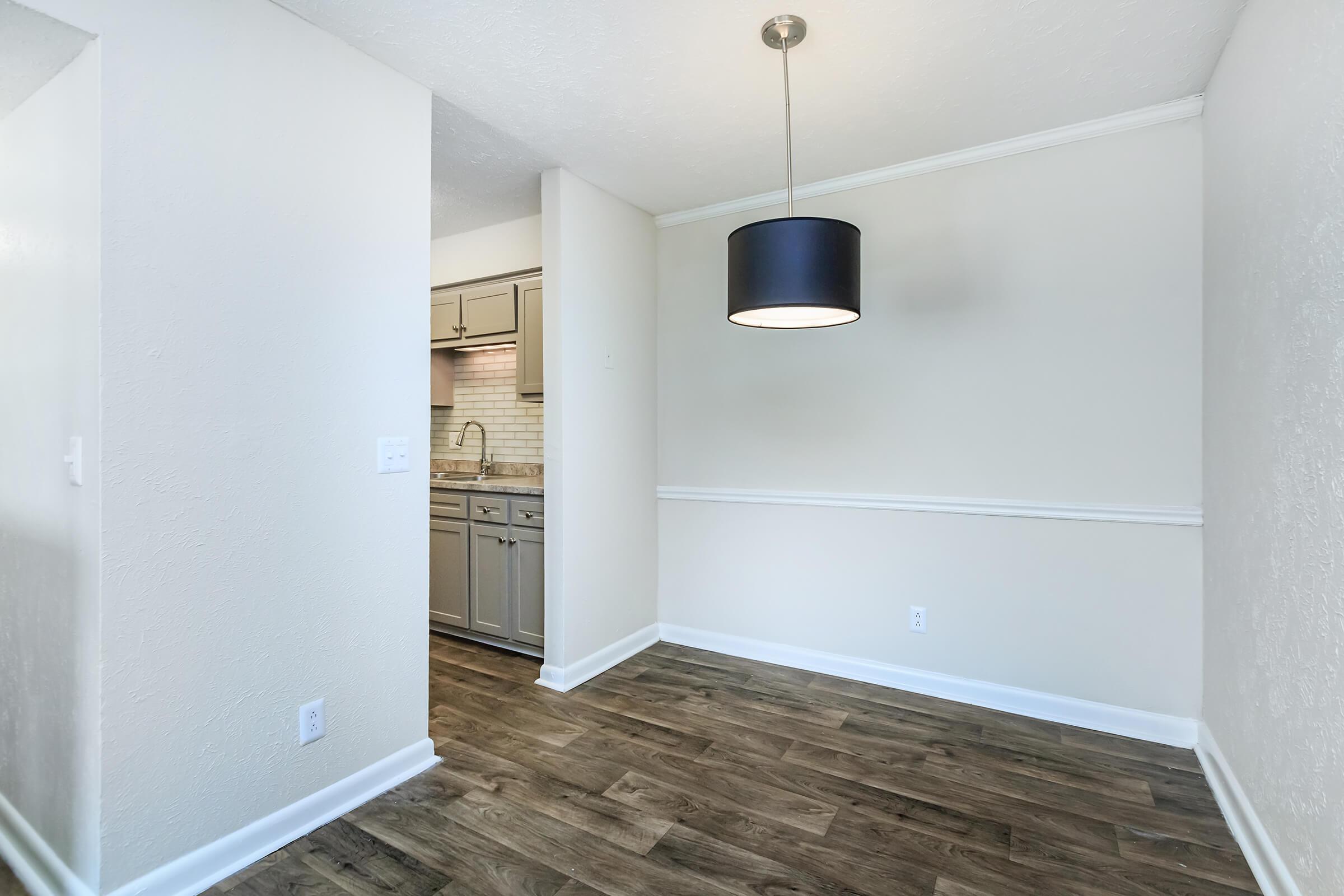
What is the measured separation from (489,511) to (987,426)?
269cm

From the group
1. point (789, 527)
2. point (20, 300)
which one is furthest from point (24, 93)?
point (789, 527)

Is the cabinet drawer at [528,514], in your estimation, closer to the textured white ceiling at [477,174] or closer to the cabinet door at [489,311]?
the cabinet door at [489,311]

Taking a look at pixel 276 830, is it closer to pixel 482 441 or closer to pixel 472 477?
pixel 472 477

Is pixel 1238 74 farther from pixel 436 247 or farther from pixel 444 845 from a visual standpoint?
pixel 436 247

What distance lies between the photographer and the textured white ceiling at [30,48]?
153 cm

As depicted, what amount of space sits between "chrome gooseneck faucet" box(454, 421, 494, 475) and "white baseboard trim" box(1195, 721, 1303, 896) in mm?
4147

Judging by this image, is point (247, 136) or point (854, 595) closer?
point (247, 136)

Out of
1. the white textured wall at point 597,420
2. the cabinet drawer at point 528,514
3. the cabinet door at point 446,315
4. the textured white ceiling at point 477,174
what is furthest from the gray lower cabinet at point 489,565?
the textured white ceiling at point 477,174

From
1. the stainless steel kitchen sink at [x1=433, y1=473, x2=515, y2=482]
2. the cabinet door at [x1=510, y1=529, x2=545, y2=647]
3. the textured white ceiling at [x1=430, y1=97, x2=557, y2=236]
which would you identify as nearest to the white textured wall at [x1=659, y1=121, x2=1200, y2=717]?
the cabinet door at [x1=510, y1=529, x2=545, y2=647]

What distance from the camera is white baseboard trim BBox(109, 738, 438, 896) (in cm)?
174

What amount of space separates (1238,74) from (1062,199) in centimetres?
77

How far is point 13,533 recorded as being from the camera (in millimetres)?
1968

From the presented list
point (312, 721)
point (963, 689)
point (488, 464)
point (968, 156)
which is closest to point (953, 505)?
point (963, 689)

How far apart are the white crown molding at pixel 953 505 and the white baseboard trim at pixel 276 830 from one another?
1.96 m
